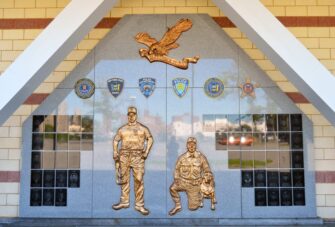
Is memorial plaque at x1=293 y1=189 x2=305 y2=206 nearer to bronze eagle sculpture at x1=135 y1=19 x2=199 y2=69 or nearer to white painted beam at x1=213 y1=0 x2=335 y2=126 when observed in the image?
white painted beam at x1=213 y1=0 x2=335 y2=126

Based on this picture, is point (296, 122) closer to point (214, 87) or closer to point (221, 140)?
point (221, 140)

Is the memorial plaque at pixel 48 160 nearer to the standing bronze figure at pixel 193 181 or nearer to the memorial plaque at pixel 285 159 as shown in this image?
the standing bronze figure at pixel 193 181

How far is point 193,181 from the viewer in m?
7.07

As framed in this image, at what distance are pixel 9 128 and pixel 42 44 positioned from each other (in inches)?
104

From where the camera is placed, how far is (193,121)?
7.27 meters

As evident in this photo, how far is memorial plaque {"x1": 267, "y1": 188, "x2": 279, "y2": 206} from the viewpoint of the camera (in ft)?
23.3

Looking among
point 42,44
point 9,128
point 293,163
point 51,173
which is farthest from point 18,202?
point 293,163

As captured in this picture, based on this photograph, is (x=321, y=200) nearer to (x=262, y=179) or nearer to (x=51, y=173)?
(x=262, y=179)

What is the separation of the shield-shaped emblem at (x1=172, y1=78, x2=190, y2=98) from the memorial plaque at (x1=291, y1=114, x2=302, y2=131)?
6.90 ft

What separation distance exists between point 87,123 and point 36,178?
4.61 ft

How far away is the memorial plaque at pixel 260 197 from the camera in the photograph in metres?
7.09

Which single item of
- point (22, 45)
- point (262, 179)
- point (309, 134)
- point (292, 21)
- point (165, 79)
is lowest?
point (262, 179)

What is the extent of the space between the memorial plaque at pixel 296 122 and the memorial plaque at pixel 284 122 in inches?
3.0

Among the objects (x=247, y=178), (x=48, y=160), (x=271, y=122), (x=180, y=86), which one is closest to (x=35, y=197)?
(x=48, y=160)
